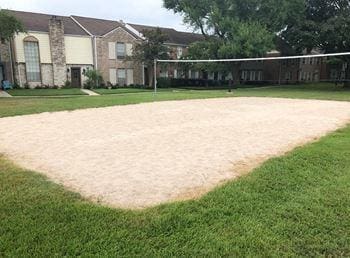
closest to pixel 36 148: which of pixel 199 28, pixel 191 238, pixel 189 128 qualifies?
pixel 189 128

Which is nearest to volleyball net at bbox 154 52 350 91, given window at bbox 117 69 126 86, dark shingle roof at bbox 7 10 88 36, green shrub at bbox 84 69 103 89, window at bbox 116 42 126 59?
window at bbox 117 69 126 86

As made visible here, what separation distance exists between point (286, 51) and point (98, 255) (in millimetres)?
39532

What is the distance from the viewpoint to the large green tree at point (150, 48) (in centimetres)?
3700

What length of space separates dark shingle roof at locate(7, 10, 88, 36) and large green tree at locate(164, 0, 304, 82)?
10512 millimetres

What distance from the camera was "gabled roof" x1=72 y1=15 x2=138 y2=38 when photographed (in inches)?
1505

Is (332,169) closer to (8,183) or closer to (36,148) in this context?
(8,183)

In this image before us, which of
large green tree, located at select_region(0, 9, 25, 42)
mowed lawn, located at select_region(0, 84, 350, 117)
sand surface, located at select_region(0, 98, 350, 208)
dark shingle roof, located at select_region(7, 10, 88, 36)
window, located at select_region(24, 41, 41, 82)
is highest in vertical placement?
dark shingle roof, located at select_region(7, 10, 88, 36)

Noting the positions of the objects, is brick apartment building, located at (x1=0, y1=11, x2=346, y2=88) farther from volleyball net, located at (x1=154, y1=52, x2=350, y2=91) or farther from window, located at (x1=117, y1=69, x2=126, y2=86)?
volleyball net, located at (x1=154, y1=52, x2=350, y2=91)

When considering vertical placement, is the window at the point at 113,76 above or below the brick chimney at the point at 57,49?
below

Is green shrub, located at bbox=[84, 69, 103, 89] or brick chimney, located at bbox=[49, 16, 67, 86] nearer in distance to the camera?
brick chimney, located at bbox=[49, 16, 67, 86]

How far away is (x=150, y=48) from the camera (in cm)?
3691

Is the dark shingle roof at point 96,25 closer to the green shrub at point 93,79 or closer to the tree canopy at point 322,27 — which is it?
the green shrub at point 93,79

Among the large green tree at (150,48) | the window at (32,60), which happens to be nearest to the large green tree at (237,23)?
the large green tree at (150,48)

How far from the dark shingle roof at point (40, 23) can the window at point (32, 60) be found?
1434mm
